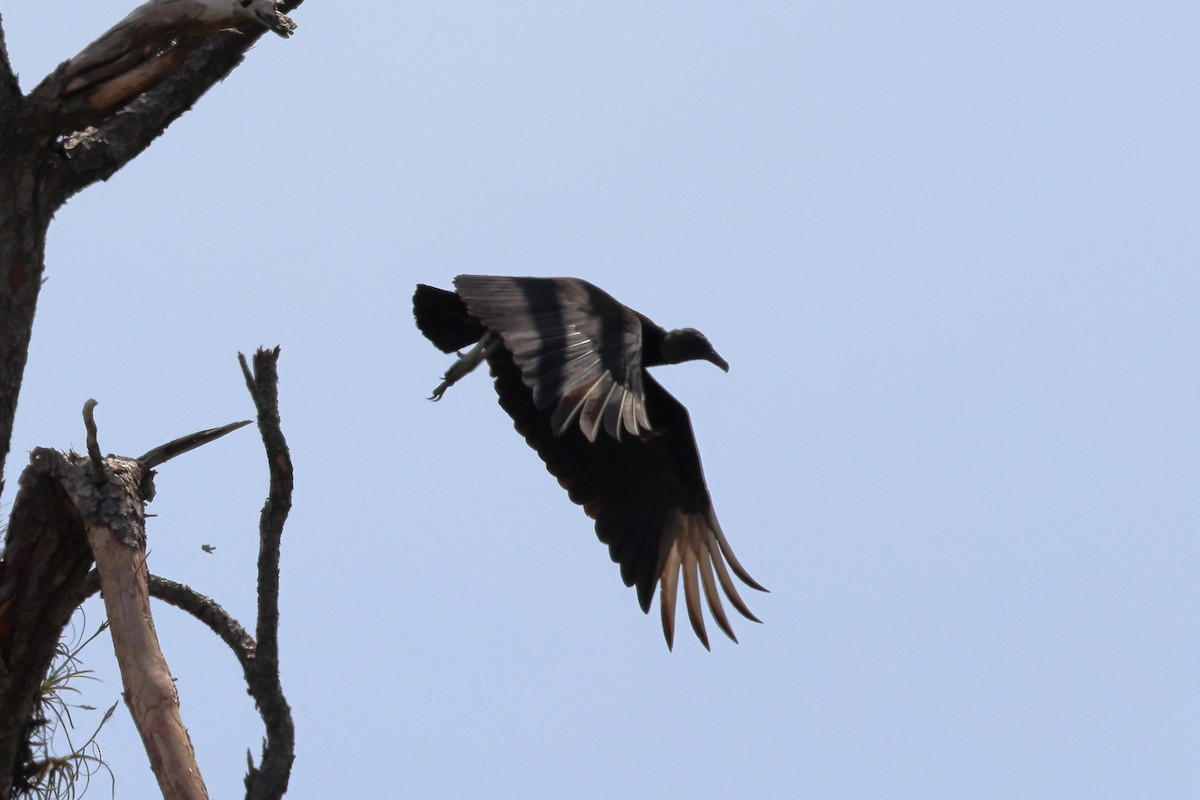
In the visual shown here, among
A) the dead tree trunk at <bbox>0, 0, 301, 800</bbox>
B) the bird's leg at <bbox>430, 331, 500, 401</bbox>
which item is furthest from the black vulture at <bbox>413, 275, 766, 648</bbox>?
the dead tree trunk at <bbox>0, 0, 301, 800</bbox>

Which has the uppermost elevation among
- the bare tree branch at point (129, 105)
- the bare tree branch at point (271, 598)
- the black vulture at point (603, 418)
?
the bare tree branch at point (129, 105)

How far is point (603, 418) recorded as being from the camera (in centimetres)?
402

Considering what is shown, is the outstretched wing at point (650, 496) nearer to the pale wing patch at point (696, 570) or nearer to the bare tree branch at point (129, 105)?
the pale wing patch at point (696, 570)

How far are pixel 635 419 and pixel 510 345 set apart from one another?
49 cm

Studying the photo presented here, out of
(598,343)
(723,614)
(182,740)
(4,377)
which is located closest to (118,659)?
(182,740)

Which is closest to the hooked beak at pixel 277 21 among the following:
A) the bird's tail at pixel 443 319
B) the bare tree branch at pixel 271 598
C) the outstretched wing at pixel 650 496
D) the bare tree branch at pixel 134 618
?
the bare tree branch at pixel 271 598

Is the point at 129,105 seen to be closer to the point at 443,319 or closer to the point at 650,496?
the point at 443,319

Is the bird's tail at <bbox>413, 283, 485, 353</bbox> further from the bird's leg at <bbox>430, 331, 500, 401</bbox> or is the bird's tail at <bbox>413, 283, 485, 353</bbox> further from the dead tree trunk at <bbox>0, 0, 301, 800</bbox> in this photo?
the dead tree trunk at <bbox>0, 0, 301, 800</bbox>

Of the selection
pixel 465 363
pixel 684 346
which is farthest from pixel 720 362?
pixel 465 363

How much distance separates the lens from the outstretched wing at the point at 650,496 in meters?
4.68

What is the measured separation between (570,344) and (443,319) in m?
1.07

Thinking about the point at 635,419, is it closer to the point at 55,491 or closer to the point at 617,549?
the point at 617,549

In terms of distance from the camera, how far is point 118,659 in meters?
3.13

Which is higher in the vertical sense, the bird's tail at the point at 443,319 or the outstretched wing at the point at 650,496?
the bird's tail at the point at 443,319
